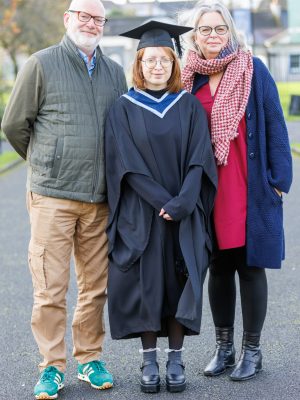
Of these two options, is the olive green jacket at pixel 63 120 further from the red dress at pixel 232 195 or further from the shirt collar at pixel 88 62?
the red dress at pixel 232 195

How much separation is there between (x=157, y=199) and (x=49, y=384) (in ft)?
3.78

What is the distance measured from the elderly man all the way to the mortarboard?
0.24m

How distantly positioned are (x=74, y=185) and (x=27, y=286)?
2879mm

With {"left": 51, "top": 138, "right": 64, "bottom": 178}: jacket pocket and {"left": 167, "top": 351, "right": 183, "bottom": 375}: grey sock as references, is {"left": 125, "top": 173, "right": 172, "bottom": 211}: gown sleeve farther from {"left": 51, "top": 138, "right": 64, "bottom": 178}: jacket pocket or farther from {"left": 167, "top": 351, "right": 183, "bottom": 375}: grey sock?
{"left": 167, "top": 351, "right": 183, "bottom": 375}: grey sock

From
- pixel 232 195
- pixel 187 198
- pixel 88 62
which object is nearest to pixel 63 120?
pixel 88 62

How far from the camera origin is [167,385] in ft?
14.2

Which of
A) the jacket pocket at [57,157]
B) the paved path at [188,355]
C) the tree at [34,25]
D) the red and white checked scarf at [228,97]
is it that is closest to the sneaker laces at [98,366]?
the paved path at [188,355]

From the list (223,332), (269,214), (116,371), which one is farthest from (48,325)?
(269,214)

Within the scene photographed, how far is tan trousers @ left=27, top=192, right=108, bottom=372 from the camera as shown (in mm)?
4305

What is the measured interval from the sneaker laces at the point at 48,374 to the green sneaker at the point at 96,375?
0.22m

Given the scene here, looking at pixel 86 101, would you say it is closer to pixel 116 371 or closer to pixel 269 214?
pixel 269 214

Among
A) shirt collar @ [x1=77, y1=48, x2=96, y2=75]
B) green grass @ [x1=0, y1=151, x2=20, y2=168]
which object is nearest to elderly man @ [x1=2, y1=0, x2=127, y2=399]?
shirt collar @ [x1=77, y1=48, x2=96, y2=75]

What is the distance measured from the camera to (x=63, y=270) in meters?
4.36

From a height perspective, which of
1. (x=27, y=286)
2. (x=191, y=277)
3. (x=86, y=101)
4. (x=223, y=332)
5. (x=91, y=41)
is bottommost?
(x=27, y=286)
